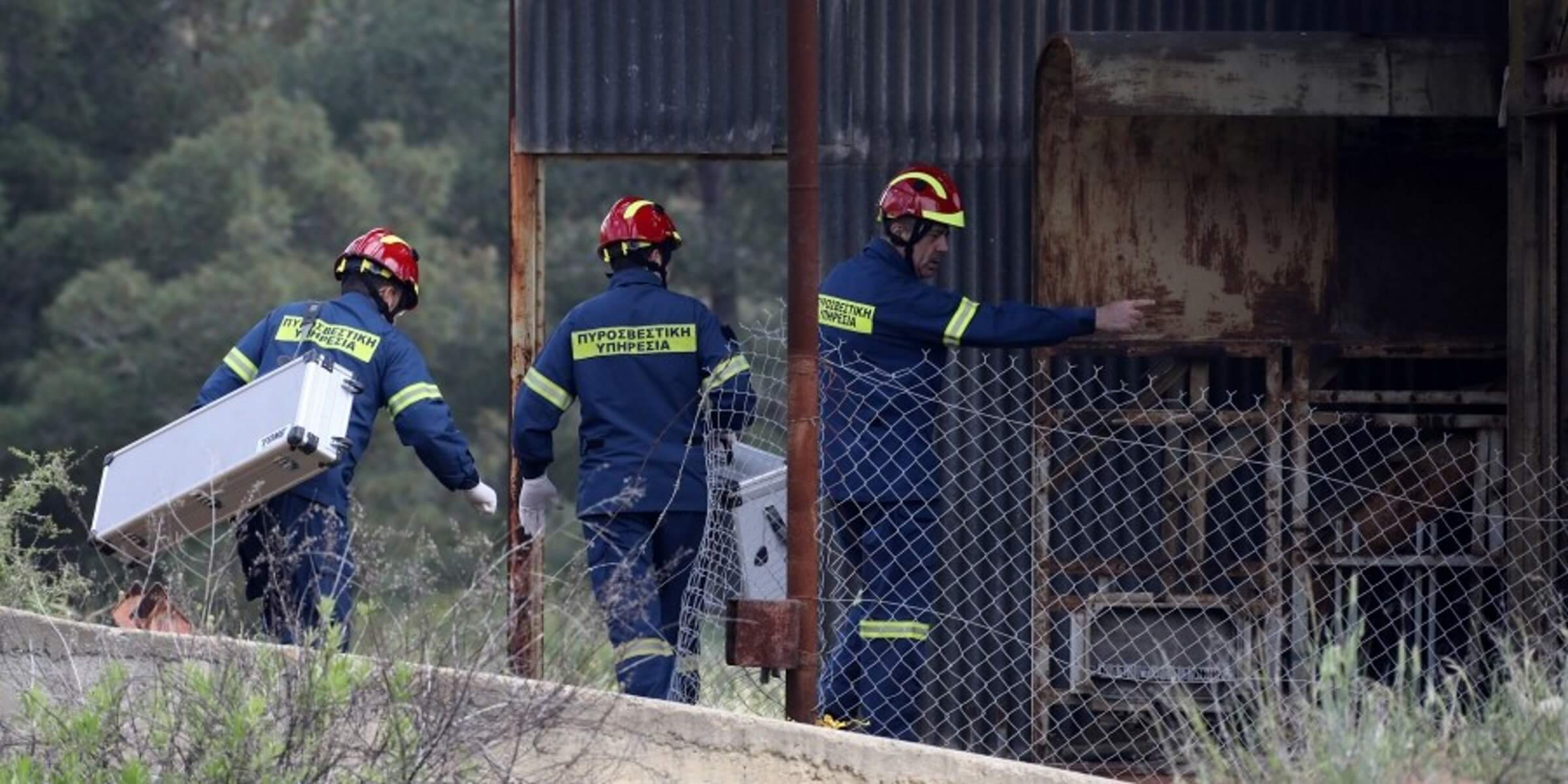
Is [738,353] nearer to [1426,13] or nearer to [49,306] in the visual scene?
[1426,13]

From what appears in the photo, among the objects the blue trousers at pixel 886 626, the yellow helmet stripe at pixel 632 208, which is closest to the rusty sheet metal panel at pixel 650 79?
the yellow helmet stripe at pixel 632 208

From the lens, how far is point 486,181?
29734mm

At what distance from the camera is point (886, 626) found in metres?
8.35

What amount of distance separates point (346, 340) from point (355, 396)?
9.5 inches

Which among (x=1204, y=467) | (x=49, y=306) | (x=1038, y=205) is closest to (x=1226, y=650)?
(x=1204, y=467)

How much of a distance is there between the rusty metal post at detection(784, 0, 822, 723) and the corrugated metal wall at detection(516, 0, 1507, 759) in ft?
6.96

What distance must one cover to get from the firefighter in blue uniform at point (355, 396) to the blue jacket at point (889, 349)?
1259 millimetres

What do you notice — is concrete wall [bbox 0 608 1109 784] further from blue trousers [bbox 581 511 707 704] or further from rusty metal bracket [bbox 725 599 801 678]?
blue trousers [bbox 581 511 707 704]

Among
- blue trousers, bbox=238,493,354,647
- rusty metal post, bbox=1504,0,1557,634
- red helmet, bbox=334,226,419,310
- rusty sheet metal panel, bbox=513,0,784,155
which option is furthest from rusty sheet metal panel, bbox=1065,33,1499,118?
blue trousers, bbox=238,493,354,647

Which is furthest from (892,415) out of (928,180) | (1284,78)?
(1284,78)

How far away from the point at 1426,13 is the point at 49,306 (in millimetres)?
18652

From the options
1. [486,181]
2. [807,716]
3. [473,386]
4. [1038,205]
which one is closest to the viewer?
[807,716]

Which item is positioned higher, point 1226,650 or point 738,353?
point 738,353

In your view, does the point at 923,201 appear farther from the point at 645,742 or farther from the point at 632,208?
the point at 645,742
